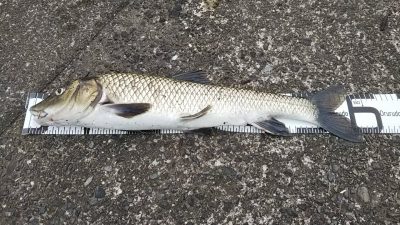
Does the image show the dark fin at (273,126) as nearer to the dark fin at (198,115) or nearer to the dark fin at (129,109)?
the dark fin at (198,115)

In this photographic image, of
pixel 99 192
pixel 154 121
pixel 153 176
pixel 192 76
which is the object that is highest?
pixel 192 76

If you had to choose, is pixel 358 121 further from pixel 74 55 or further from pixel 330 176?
pixel 74 55

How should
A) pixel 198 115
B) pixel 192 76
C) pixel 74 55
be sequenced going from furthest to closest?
pixel 74 55 → pixel 192 76 → pixel 198 115

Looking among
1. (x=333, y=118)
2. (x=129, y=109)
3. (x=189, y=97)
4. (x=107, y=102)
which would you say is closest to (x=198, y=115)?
(x=189, y=97)

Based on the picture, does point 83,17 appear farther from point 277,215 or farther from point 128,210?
point 277,215

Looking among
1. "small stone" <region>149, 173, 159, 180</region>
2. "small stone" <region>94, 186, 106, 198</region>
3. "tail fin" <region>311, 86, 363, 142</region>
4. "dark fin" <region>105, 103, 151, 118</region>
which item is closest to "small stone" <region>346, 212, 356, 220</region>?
"tail fin" <region>311, 86, 363, 142</region>

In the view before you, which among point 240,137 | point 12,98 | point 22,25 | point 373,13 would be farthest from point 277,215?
point 22,25

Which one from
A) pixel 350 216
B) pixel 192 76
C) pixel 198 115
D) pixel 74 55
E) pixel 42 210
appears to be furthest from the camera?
pixel 74 55
